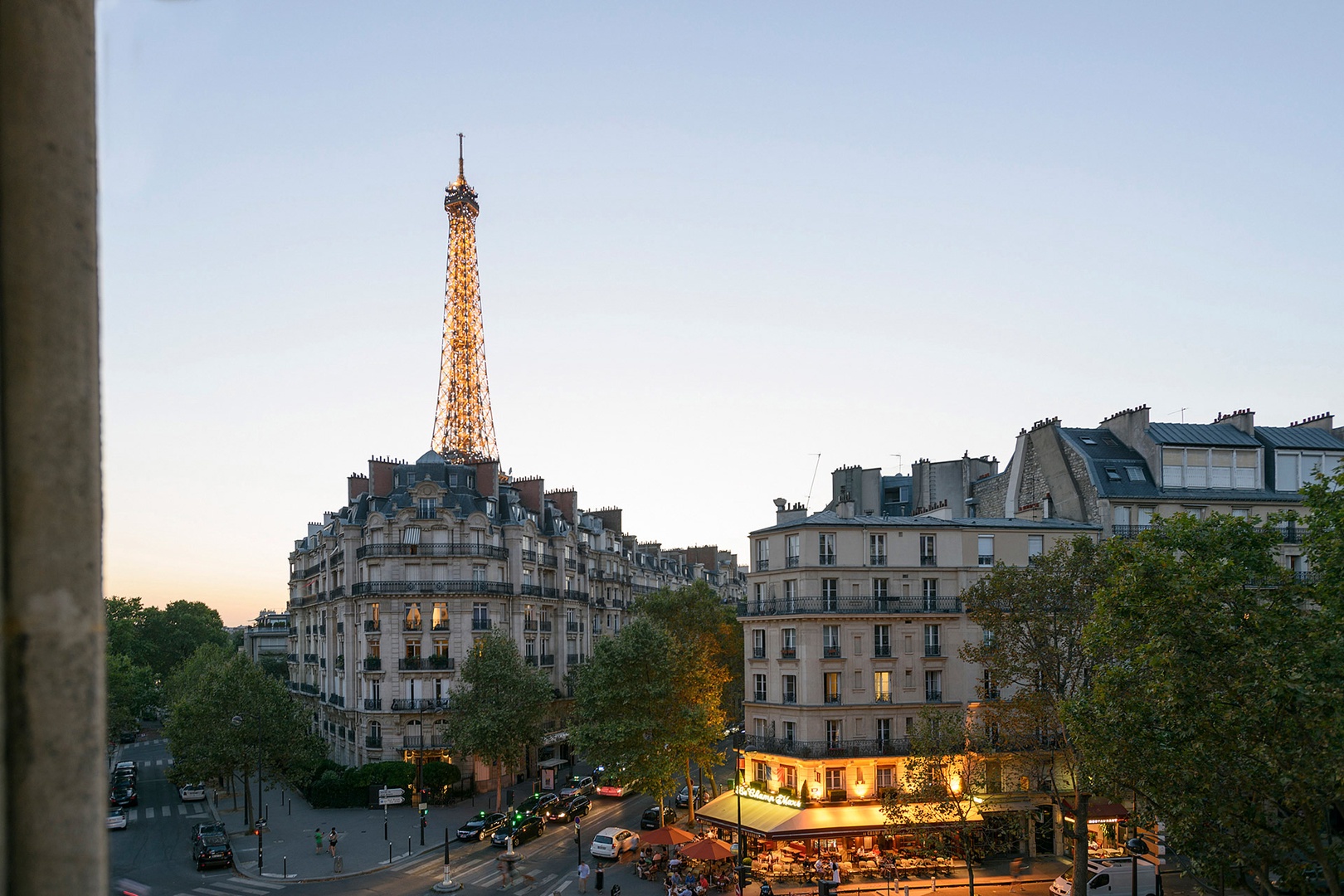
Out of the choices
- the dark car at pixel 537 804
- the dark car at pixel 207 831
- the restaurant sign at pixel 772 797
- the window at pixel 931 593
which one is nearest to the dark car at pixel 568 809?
the dark car at pixel 537 804

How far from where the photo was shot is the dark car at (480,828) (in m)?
47.0

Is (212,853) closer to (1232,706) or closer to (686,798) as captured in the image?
(686,798)

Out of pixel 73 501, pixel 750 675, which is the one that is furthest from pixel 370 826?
pixel 73 501

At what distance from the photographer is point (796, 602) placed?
4619cm

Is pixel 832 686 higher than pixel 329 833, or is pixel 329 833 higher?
pixel 832 686

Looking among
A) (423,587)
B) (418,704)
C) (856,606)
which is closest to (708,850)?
(856,606)

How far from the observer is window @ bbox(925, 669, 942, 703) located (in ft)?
152

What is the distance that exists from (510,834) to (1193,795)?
28.4 m

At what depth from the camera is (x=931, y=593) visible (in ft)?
156

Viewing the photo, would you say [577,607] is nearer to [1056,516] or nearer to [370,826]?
[370,826]

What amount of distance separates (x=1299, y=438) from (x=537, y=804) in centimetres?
4412

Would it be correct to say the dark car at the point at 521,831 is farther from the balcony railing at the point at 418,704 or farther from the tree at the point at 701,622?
the balcony railing at the point at 418,704

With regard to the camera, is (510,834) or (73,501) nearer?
(73,501)

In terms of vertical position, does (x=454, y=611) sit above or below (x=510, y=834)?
above
